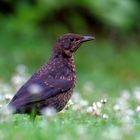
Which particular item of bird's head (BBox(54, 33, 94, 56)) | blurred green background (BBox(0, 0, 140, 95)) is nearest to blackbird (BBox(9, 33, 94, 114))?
bird's head (BBox(54, 33, 94, 56))

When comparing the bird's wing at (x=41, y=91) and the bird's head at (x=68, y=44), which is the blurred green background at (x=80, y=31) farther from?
the bird's wing at (x=41, y=91)

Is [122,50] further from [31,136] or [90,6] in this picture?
[31,136]

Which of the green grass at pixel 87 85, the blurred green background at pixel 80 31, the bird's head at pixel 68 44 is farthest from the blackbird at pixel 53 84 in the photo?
the blurred green background at pixel 80 31

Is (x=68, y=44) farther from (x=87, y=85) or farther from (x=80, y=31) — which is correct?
(x=80, y=31)

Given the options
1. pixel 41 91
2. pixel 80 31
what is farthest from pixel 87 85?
pixel 41 91

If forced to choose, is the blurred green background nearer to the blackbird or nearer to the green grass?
the green grass
